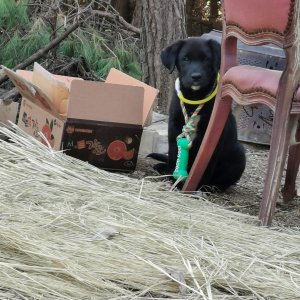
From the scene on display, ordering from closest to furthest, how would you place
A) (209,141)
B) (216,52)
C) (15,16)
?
(209,141) < (216,52) < (15,16)

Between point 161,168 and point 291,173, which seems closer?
point 291,173

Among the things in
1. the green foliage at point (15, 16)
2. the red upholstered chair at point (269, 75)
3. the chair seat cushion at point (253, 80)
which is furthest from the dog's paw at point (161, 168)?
the green foliage at point (15, 16)

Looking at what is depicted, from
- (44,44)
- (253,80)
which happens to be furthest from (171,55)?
(44,44)

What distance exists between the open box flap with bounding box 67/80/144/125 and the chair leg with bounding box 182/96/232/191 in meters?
0.46

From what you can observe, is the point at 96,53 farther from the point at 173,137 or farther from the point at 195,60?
the point at 173,137

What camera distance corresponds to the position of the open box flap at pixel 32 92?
3.17 meters

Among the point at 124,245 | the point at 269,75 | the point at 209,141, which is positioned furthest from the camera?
the point at 209,141

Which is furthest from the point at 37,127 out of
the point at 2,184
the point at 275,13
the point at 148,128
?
the point at 275,13

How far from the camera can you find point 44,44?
16.1ft

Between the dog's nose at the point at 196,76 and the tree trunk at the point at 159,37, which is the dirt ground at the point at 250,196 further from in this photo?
the tree trunk at the point at 159,37

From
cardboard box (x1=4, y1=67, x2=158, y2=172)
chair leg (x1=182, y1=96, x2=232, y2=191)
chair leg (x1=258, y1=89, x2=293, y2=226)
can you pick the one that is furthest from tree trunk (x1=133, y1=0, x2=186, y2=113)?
chair leg (x1=258, y1=89, x2=293, y2=226)

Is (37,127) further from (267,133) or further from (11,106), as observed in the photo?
(267,133)

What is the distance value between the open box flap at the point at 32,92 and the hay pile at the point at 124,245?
0.56m

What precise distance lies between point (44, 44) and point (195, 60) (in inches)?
72.6
